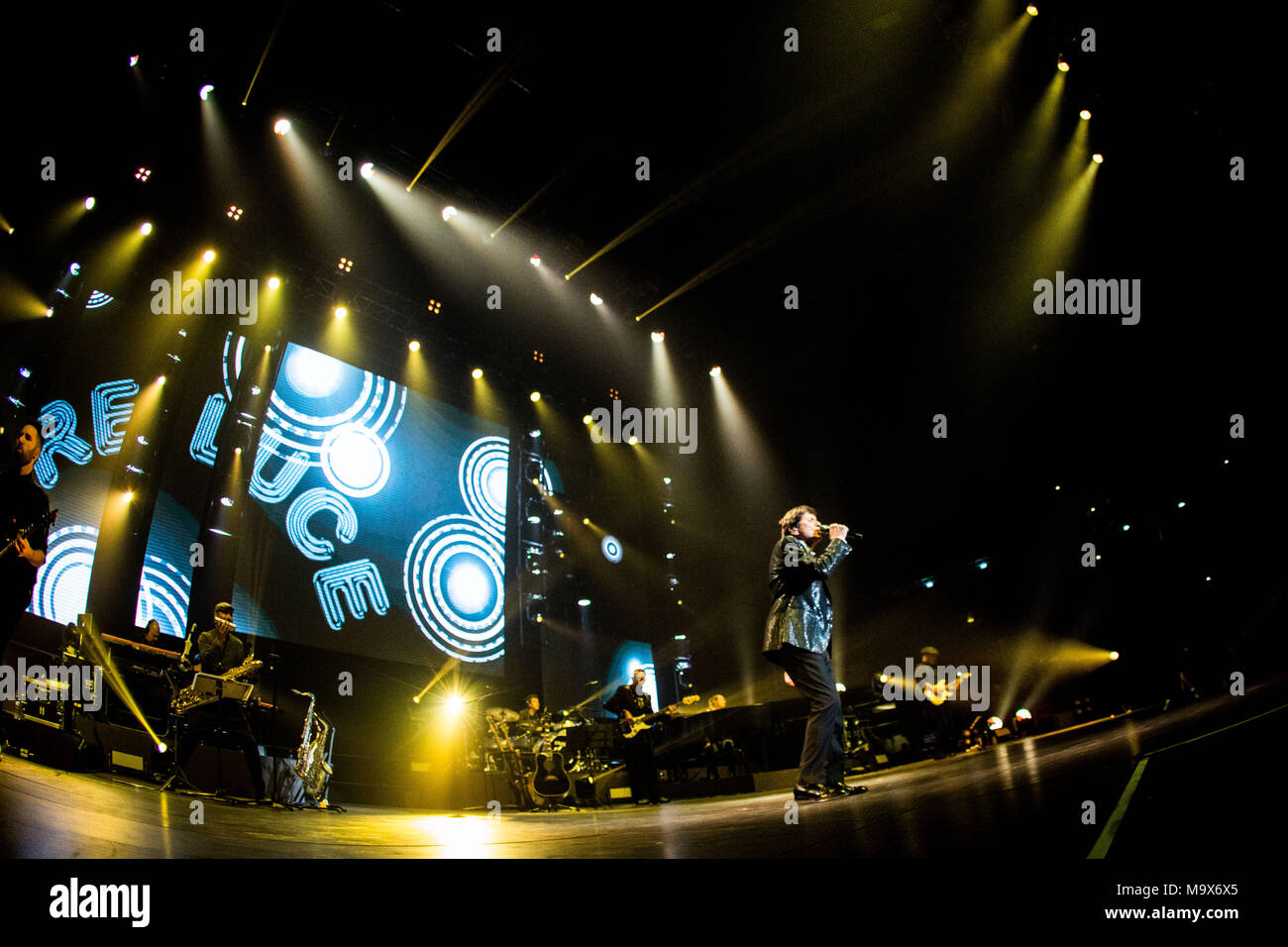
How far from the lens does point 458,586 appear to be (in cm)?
931

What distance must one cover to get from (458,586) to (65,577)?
427 cm

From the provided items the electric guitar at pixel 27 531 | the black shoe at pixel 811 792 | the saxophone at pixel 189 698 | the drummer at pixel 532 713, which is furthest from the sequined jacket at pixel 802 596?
the drummer at pixel 532 713

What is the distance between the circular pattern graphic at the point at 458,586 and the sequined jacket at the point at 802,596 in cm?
642

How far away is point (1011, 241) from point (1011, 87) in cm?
183

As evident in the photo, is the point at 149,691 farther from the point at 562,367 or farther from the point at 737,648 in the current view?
the point at 737,648

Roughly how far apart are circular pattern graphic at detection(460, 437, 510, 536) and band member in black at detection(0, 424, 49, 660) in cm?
683

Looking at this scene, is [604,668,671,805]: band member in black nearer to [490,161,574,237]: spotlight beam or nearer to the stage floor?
the stage floor

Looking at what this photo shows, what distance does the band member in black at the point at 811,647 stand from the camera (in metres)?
3.40

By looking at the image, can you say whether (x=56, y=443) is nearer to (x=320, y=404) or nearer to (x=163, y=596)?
(x=163, y=596)

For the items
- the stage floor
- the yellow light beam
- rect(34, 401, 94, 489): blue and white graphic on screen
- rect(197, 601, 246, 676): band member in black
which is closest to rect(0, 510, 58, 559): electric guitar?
the stage floor

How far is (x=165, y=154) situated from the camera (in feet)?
22.7

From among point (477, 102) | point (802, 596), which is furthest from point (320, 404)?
point (802, 596)

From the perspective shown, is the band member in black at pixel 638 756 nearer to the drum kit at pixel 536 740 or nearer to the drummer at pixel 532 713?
the drum kit at pixel 536 740
